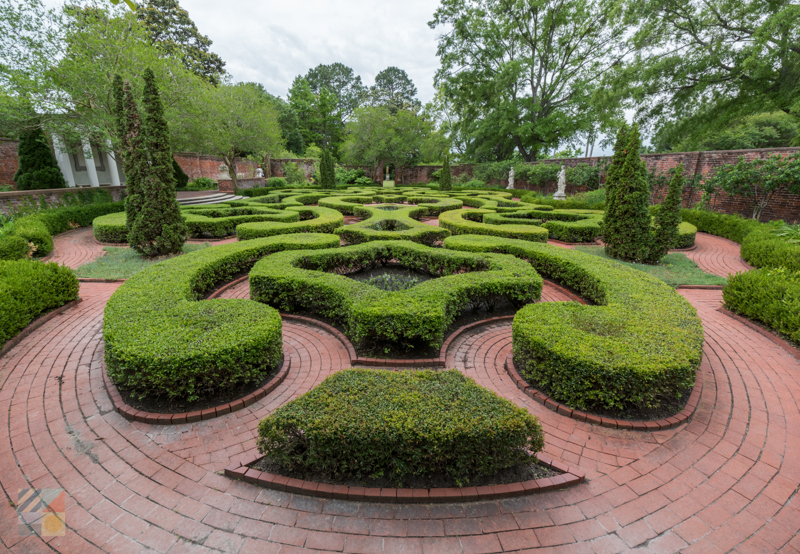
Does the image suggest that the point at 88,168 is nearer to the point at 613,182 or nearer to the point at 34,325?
the point at 34,325

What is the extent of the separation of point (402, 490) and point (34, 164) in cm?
2271

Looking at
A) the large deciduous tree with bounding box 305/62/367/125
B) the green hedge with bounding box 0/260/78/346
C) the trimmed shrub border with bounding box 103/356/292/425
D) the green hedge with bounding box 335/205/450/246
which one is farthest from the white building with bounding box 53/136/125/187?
the large deciduous tree with bounding box 305/62/367/125

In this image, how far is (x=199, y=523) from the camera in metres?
2.62

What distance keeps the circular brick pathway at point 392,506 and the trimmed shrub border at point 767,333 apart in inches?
39.8

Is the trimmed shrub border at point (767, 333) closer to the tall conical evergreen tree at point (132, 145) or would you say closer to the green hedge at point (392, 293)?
the green hedge at point (392, 293)

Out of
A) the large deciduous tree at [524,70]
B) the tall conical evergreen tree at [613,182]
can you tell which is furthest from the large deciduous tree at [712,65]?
the tall conical evergreen tree at [613,182]

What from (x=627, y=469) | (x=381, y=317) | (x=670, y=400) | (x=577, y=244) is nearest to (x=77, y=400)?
(x=381, y=317)

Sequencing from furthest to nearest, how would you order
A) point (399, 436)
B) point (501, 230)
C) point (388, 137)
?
point (388, 137)
point (501, 230)
point (399, 436)

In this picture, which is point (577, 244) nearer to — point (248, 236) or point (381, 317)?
point (381, 317)

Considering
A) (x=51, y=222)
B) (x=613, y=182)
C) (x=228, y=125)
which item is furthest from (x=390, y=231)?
(x=228, y=125)

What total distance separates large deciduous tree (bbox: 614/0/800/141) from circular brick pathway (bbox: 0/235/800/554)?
19182mm

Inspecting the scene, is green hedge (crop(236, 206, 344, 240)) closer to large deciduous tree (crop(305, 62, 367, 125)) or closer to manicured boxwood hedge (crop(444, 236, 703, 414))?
manicured boxwood hedge (crop(444, 236, 703, 414))

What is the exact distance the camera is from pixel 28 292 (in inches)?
211

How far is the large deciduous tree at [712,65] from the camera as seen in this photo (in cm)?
1541
